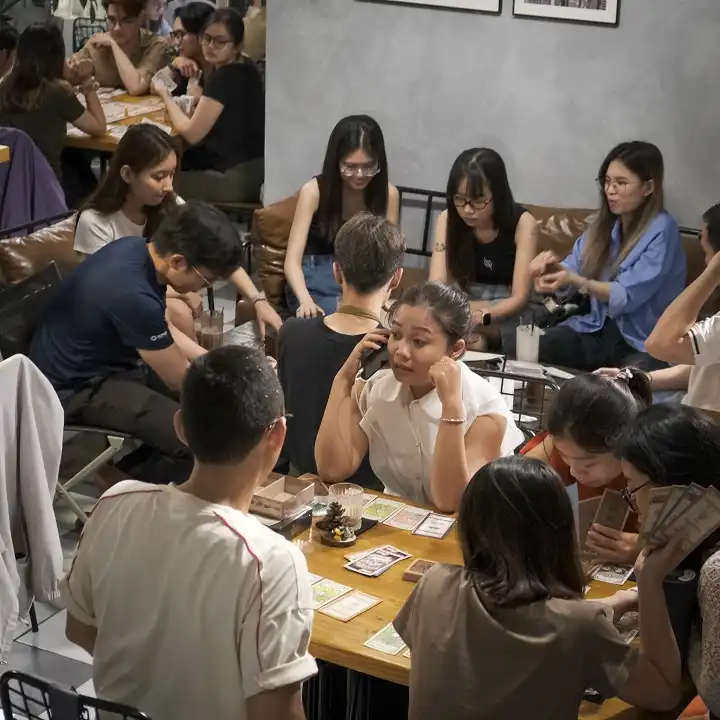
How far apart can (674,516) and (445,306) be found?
0.97m

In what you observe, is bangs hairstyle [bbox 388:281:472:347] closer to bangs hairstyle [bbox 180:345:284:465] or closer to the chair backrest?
bangs hairstyle [bbox 180:345:284:465]

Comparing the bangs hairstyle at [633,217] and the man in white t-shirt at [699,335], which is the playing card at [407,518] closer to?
the man in white t-shirt at [699,335]

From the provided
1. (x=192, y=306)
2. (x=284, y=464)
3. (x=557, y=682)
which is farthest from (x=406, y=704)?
(x=192, y=306)

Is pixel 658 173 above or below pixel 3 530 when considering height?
above

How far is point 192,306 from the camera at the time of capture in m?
4.55

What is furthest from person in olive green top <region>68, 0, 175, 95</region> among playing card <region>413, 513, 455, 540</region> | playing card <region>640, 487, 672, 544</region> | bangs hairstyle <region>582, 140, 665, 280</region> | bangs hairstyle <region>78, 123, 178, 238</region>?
playing card <region>640, 487, 672, 544</region>

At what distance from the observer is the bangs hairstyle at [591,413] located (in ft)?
8.37

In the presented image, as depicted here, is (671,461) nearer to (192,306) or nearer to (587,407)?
(587,407)

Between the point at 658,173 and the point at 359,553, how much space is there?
2.72 metres

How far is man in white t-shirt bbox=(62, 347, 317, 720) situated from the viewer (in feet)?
5.85

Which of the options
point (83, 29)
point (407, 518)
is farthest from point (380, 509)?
point (83, 29)

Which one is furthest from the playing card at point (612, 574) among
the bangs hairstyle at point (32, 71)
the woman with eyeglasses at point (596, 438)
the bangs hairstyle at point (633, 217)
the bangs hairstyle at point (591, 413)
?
the bangs hairstyle at point (32, 71)

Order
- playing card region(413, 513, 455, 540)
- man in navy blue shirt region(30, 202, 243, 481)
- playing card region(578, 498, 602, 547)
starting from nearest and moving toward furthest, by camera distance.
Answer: playing card region(578, 498, 602, 547)
playing card region(413, 513, 455, 540)
man in navy blue shirt region(30, 202, 243, 481)

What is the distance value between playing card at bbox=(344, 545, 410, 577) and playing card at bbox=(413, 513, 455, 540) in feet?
0.36
